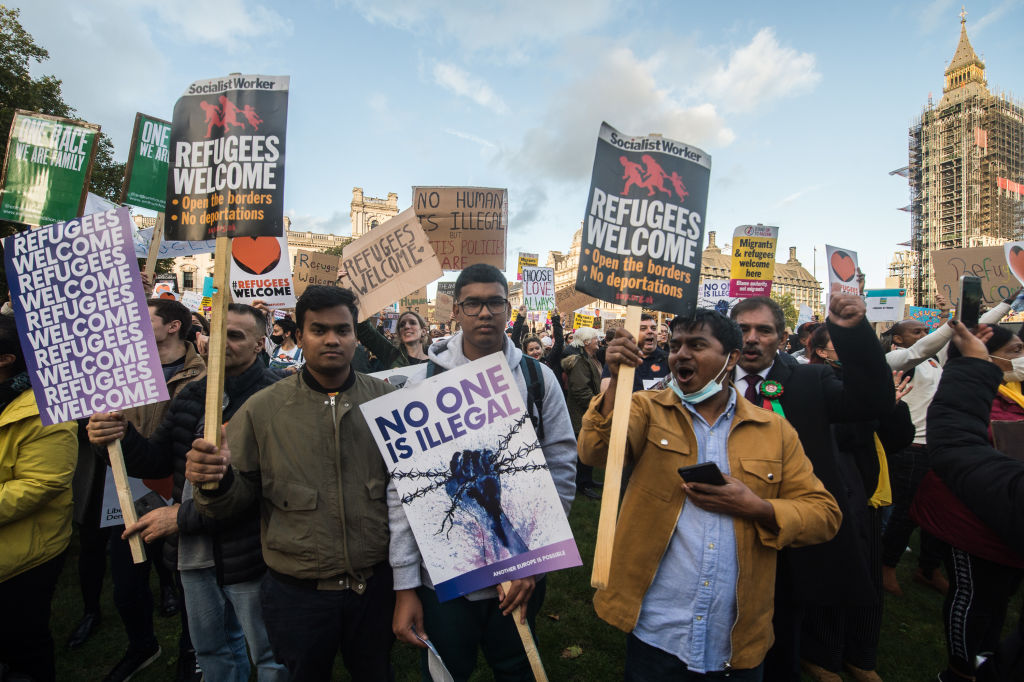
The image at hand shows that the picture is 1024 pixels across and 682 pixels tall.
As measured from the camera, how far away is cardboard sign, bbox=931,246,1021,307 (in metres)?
6.31

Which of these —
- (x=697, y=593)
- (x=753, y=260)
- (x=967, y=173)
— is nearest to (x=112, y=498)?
(x=697, y=593)

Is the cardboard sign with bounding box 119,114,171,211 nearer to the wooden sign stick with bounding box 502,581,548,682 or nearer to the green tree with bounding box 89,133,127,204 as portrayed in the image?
the wooden sign stick with bounding box 502,581,548,682

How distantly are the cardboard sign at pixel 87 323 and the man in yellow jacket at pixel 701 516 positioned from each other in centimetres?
229

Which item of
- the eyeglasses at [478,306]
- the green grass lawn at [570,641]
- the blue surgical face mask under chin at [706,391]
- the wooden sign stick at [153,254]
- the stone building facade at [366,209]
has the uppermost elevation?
the stone building facade at [366,209]

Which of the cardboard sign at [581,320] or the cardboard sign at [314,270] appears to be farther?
the cardboard sign at [581,320]

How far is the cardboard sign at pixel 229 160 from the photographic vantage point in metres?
2.47

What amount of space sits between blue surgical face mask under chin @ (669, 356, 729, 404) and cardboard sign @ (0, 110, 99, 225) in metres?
5.40

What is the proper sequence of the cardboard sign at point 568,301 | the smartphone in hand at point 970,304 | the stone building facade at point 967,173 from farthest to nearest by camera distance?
1. the stone building facade at point 967,173
2. the cardboard sign at point 568,301
3. the smartphone in hand at point 970,304

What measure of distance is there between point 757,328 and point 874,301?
8641 millimetres

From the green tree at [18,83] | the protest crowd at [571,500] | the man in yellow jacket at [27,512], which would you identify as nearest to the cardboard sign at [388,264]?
the protest crowd at [571,500]

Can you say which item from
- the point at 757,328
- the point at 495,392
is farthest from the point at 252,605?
the point at 757,328

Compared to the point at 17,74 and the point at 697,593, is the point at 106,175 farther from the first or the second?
the point at 697,593

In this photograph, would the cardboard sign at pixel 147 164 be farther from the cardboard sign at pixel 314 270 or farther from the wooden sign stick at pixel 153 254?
the cardboard sign at pixel 314 270

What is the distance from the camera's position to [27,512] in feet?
8.82
